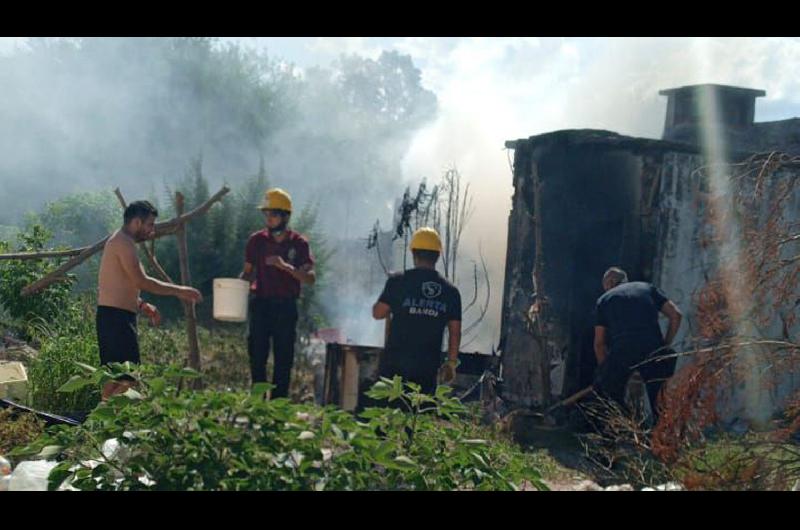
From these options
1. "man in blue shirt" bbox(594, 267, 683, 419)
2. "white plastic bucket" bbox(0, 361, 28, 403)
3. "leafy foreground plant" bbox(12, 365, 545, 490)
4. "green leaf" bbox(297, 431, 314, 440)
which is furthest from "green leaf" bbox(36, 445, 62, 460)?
"man in blue shirt" bbox(594, 267, 683, 419)

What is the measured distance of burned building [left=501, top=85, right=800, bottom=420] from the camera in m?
9.94

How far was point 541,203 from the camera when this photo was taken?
1027 cm

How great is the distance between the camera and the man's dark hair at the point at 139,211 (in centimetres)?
624

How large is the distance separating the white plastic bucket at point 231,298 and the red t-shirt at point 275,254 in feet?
0.69

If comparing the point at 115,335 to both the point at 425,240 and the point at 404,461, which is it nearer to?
the point at 425,240

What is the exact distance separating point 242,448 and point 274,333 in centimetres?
456

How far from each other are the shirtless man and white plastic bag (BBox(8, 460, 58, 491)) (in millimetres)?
2032

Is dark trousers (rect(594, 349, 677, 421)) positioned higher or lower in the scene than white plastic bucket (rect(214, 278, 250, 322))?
lower

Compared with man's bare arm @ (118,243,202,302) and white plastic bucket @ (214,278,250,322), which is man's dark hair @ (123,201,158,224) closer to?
man's bare arm @ (118,243,202,302)

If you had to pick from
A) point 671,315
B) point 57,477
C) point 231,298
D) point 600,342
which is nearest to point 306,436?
point 57,477
